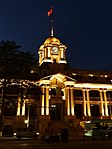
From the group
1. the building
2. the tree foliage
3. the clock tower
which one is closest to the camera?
the tree foliage

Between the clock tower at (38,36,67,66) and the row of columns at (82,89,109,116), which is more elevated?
the clock tower at (38,36,67,66)

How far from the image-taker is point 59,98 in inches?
2121

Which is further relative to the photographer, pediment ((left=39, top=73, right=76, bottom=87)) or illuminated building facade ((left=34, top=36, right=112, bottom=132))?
pediment ((left=39, top=73, right=76, bottom=87))

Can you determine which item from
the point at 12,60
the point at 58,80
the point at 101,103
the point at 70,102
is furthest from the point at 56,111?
the point at 12,60

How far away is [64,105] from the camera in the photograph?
176ft

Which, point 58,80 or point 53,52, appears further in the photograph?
point 53,52

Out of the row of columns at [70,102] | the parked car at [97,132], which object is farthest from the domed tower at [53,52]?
the parked car at [97,132]

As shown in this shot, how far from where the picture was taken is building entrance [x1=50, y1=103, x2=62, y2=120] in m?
53.3


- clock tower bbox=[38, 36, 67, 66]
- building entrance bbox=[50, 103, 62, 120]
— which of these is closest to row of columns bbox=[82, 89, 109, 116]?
building entrance bbox=[50, 103, 62, 120]

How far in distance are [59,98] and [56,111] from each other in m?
3.26

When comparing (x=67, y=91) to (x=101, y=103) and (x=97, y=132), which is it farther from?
(x=97, y=132)

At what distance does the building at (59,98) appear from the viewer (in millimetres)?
49562

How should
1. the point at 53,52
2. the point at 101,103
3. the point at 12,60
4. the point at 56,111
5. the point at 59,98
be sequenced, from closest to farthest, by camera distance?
the point at 12,60 → the point at 56,111 → the point at 59,98 → the point at 101,103 → the point at 53,52

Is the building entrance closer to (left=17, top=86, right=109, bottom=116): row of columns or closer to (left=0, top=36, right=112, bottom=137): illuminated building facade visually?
(left=0, top=36, right=112, bottom=137): illuminated building facade
